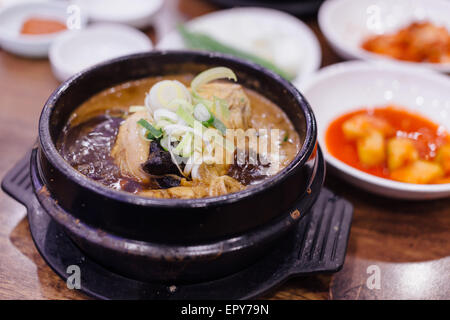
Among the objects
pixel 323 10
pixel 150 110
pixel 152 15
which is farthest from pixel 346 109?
pixel 152 15

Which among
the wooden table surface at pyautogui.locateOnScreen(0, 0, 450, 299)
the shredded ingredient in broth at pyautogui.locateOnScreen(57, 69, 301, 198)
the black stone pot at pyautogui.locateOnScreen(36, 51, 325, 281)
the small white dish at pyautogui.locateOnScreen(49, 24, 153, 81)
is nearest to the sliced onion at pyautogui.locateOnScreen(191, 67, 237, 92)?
the shredded ingredient in broth at pyautogui.locateOnScreen(57, 69, 301, 198)

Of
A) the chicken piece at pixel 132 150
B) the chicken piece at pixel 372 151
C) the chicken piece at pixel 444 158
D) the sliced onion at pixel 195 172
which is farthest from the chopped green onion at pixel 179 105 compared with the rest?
the chicken piece at pixel 444 158

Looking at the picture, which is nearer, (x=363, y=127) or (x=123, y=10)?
(x=363, y=127)

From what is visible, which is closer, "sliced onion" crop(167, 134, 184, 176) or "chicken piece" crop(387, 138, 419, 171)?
"sliced onion" crop(167, 134, 184, 176)

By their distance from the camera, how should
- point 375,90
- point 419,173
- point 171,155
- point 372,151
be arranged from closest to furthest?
point 171,155, point 419,173, point 372,151, point 375,90

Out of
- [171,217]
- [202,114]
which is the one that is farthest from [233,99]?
[171,217]

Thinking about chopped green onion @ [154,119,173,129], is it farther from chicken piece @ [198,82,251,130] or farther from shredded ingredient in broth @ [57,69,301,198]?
chicken piece @ [198,82,251,130]

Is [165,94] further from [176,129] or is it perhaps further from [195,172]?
[195,172]
